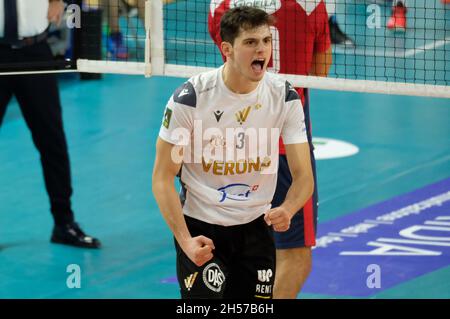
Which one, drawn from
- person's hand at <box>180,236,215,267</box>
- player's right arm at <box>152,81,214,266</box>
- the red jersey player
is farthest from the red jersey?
person's hand at <box>180,236,215,267</box>

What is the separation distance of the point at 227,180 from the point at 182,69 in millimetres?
1710

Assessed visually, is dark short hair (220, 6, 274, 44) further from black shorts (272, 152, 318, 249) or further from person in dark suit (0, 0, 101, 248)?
person in dark suit (0, 0, 101, 248)

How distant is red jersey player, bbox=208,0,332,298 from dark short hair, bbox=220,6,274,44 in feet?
4.41

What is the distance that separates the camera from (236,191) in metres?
6.21

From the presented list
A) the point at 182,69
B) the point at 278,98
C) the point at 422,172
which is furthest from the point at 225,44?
the point at 422,172

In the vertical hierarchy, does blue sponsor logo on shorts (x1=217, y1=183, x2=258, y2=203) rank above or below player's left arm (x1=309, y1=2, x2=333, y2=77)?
below

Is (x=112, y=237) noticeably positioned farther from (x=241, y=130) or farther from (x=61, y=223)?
(x=241, y=130)

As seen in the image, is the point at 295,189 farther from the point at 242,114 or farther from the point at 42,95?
the point at 42,95

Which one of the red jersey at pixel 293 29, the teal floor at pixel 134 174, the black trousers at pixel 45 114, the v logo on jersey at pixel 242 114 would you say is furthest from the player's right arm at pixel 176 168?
the black trousers at pixel 45 114

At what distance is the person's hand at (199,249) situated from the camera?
5.81 metres

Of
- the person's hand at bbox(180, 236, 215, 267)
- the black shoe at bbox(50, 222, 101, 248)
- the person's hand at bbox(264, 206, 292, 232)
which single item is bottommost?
the black shoe at bbox(50, 222, 101, 248)

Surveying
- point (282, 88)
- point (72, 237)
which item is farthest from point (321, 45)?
point (72, 237)

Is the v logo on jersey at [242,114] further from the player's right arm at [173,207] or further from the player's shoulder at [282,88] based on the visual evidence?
the player's right arm at [173,207]

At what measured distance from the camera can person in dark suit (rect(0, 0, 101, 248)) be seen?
924 centimetres
